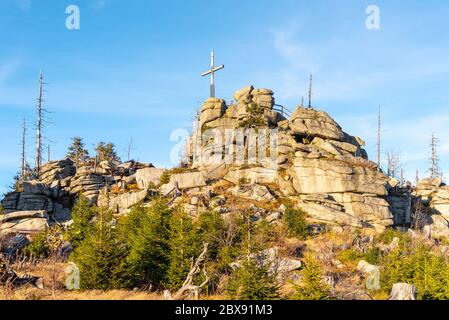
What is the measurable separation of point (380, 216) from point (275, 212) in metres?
11.7

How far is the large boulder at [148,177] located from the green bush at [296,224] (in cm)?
1707

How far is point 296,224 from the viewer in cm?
3609

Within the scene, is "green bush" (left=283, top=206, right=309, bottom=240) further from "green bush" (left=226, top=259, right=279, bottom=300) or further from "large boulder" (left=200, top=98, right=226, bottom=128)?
"large boulder" (left=200, top=98, right=226, bottom=128)

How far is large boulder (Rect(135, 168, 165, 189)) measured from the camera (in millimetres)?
48375

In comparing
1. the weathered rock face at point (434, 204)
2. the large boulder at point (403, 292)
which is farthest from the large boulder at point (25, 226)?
the weathered rock face at point (434, 204)

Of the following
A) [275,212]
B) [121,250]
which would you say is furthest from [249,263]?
[275,212]

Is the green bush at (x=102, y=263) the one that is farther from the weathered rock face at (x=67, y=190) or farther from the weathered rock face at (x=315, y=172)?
the weathered rock face at (x=315, y=172)

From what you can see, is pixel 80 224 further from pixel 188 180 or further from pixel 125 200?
pixel 188 180

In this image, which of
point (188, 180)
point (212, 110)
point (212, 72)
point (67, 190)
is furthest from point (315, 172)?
point (67, 190)

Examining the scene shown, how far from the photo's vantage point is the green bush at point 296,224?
35812 millimetres

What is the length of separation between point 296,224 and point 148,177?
66.1ft

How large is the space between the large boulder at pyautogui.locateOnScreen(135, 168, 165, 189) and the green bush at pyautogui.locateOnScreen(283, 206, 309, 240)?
672 inches
